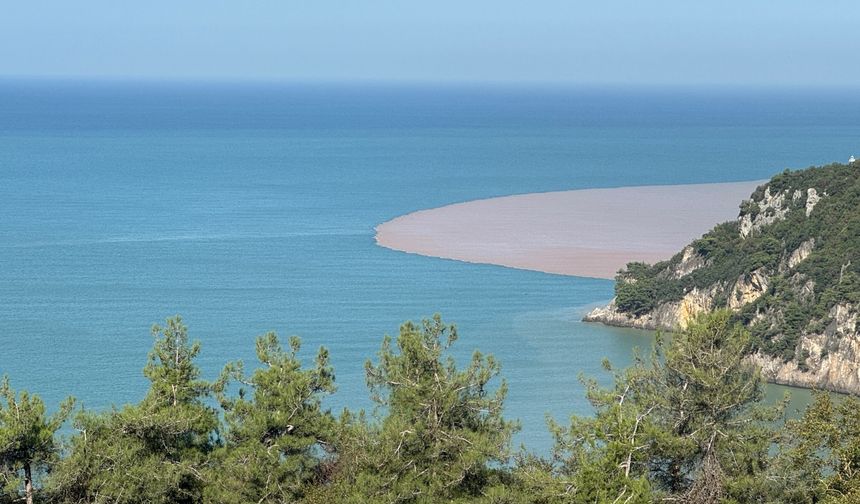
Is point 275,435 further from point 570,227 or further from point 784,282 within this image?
point 570,227

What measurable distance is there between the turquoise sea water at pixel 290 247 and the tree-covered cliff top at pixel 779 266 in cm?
255

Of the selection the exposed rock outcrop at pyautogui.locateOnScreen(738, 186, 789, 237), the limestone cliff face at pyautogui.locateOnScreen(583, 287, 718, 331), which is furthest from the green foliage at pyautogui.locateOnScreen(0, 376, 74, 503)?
the exposed rock outcrop at pyautogui.locateOnScreen(738, 186, 789, 237)

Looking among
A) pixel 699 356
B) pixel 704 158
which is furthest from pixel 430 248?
pixel 704 158

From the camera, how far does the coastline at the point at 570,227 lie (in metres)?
63.8

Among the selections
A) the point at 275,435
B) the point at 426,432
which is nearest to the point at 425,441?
the point at 426,432

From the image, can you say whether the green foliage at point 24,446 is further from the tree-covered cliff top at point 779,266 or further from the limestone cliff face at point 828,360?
the tree-covered cliff top at point 779,266

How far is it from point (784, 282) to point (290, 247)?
1015 inches

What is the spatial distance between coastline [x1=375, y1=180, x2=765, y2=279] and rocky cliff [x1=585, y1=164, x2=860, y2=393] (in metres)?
8.75

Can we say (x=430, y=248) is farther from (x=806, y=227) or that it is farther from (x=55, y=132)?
(x=55, y=132)

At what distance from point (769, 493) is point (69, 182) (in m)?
79.0

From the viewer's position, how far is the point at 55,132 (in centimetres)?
14562

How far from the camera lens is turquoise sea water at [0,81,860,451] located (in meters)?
43.7

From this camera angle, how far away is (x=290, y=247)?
65.7 m

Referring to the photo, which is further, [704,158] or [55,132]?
[55,132]
